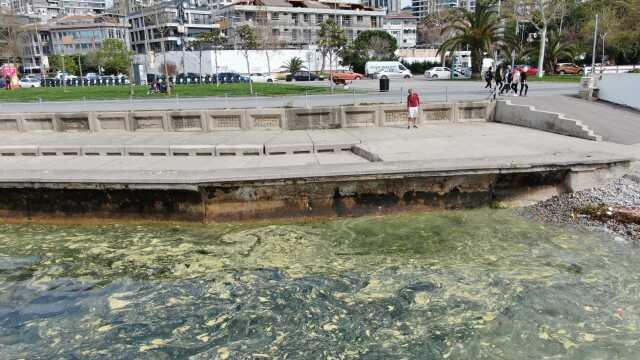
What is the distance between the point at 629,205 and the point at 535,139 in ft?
19.0

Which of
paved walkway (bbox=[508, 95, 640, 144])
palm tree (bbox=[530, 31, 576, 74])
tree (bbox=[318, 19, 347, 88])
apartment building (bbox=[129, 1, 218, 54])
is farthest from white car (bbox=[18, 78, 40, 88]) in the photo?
palm tree (bbox=[530, 31, 576, 74])

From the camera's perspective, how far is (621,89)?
22.1 m

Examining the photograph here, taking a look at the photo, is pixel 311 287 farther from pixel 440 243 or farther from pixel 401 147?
pixel 401 147

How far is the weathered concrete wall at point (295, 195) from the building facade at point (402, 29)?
419 ft

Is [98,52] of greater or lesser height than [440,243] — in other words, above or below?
above

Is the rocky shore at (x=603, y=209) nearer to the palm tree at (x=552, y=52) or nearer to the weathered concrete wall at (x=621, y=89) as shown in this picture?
the weathered concrete wall at (x=621, y=89)

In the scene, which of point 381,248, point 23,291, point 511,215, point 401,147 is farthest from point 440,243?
point 23,291

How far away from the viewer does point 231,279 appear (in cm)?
863

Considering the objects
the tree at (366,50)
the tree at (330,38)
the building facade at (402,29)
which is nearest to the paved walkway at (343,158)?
the tree at (330,38)

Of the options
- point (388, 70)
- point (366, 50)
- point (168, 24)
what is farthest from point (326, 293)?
point (168, 24)

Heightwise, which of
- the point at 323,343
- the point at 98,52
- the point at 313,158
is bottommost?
the point at 323,343

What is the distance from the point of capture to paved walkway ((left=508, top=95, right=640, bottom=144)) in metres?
17.0

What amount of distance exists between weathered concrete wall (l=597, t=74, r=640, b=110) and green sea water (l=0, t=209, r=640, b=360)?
1429 cm

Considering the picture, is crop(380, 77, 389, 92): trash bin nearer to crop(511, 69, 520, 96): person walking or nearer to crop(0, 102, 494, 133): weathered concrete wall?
crop(511, 69, 520, 96): person walking
